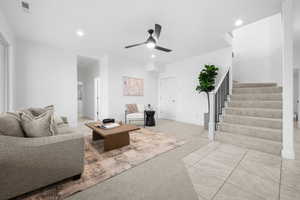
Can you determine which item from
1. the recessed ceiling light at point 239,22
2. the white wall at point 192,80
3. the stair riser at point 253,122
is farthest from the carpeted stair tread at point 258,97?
the recessed ceiling light at point 239,22

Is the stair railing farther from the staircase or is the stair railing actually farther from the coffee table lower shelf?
the coffee table lower shelf

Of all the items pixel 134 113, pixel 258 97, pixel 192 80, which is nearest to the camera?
pixel 258 97

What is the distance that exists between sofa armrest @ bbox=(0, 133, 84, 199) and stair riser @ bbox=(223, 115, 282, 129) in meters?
3.26

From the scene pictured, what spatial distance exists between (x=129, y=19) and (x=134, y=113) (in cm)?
307

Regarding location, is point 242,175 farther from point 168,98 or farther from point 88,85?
point 88,85

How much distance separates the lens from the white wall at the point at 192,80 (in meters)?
4.36

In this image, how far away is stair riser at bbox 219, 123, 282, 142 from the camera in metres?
2.44

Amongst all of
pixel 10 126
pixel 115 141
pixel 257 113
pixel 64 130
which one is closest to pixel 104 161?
pixel 115 141

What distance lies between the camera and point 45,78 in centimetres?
384

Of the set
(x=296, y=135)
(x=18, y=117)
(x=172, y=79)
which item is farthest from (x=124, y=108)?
(x=296, y=135)

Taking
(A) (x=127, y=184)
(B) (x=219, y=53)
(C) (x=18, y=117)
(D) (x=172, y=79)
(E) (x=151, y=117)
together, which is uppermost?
(B) (x=219, y=53)

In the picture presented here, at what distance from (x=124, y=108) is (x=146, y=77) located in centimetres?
187

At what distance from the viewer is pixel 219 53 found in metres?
4.37

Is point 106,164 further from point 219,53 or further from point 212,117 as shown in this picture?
point 219,53
